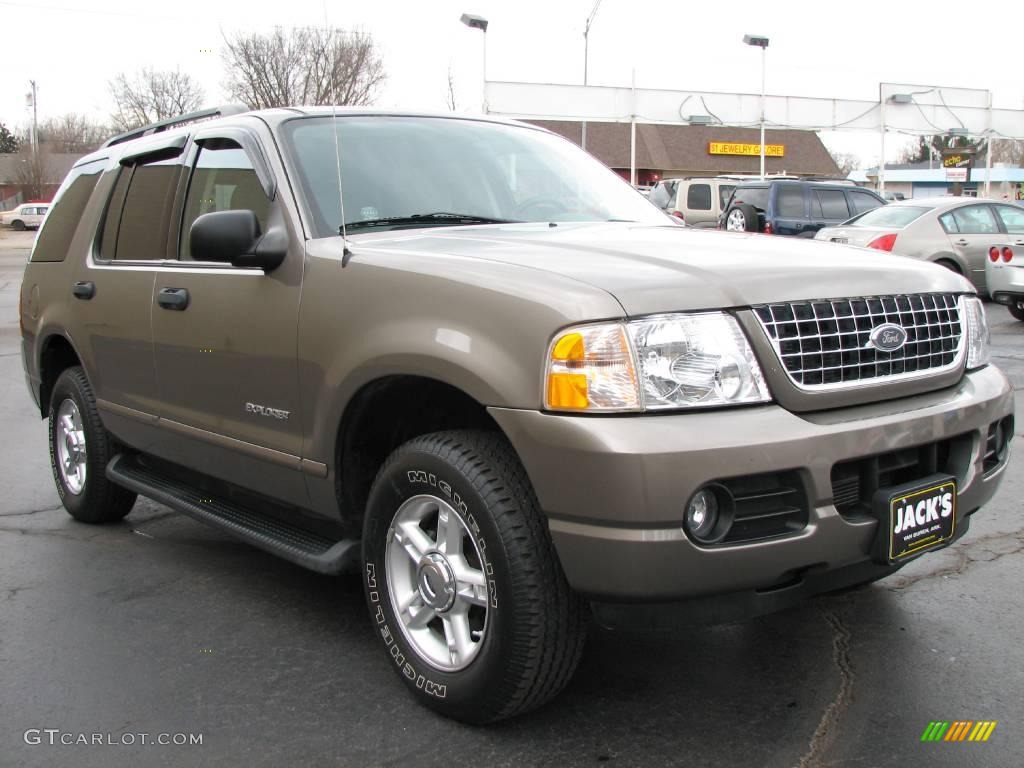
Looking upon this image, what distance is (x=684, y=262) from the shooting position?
9.32 feet

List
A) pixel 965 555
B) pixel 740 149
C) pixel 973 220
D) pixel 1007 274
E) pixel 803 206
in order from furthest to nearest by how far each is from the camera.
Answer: pixel 740 149 < pixel 803 206 < pixel 973 220 < pixel 1007 274 < pixel 965 555

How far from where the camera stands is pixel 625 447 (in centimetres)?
240

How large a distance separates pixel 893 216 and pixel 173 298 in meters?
12.4

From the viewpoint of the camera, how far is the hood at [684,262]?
2.63 metres

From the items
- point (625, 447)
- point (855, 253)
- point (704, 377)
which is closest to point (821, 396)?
point (704, 377)

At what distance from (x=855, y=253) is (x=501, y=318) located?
1283 mm

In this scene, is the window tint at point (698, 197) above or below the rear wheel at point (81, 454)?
above

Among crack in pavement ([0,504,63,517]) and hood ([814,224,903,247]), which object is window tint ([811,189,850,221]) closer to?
hood ([814,224,903,247])

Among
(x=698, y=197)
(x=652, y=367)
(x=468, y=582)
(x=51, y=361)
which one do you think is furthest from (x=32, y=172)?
(x=652, y=367)

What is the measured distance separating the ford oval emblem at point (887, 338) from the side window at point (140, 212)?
2.83 meters

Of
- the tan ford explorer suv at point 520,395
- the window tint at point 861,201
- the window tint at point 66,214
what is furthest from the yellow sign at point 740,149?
the tan ford explorer suv at point 520,395

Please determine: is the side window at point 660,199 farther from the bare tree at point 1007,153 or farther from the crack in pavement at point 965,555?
the bare tree at point 1007,153

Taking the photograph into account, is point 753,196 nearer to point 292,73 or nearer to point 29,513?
point 29,513

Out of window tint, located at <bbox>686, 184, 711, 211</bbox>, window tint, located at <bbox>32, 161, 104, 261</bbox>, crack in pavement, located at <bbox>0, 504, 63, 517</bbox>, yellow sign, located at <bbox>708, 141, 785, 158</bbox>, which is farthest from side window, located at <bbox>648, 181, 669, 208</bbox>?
yellow sign, located at <bbox>708, 141, 785, 158</bbox>
